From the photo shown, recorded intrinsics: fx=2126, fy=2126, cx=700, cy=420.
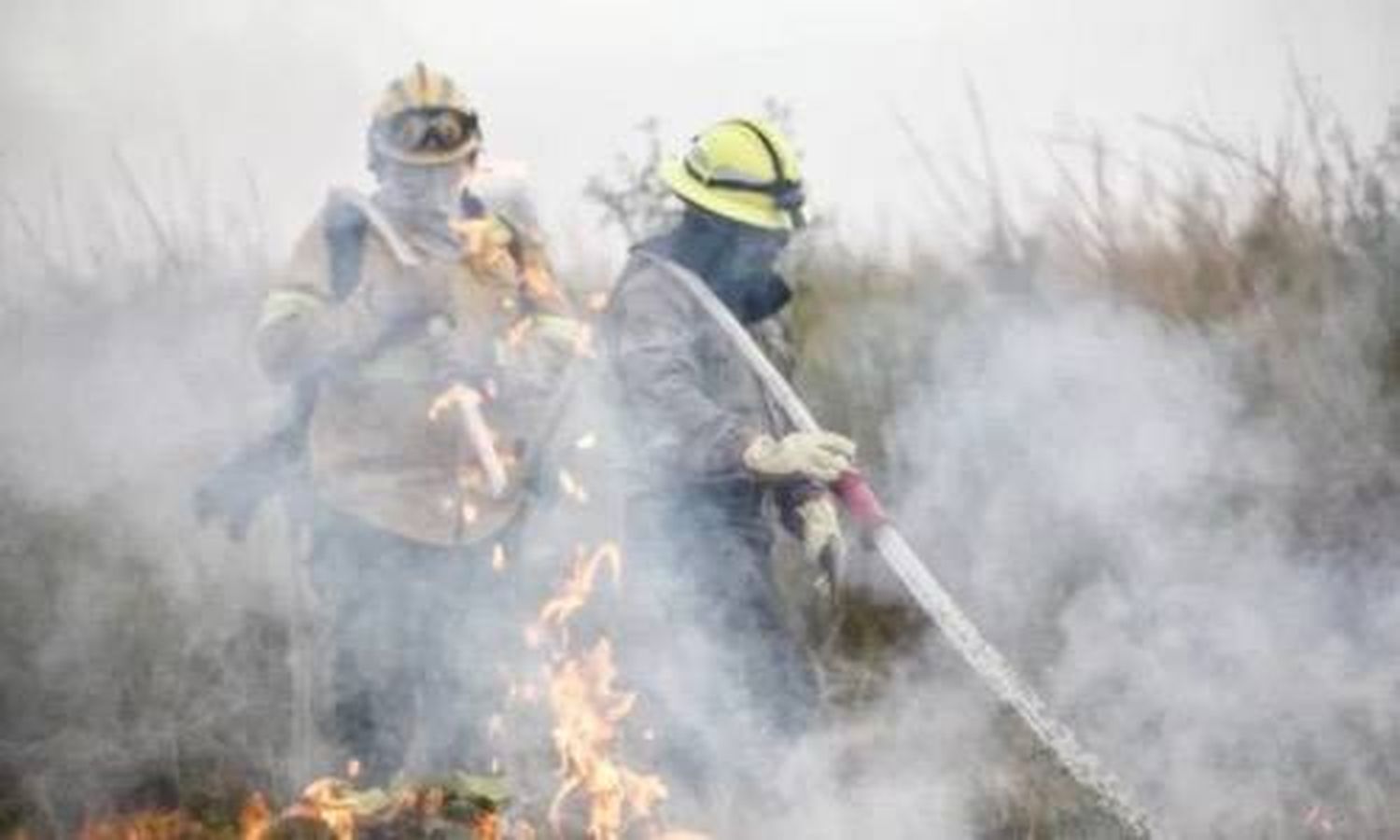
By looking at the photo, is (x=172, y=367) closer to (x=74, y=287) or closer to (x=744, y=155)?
(x=74, y=287)

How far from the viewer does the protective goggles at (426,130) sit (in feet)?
19.0

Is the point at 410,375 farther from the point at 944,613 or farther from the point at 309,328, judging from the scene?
the point at 944,613

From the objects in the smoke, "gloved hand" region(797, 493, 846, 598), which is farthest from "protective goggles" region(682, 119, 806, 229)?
the smoke

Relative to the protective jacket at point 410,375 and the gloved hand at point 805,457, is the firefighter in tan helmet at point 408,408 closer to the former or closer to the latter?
the protective jacket at point 410,375

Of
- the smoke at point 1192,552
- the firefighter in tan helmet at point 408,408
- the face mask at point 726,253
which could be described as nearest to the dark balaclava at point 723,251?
the face mask at point 726,253

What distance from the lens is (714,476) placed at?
17.2 feet

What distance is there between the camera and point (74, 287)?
871 centimetres

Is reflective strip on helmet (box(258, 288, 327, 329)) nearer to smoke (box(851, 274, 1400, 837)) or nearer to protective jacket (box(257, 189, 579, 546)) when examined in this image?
protective jacket (box(257, 189, 579, 546))

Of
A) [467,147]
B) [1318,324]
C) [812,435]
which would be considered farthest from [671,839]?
[1318,324]

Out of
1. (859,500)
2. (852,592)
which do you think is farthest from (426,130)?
(852,592)

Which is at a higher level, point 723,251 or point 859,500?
point 723,251

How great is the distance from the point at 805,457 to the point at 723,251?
2.39ft

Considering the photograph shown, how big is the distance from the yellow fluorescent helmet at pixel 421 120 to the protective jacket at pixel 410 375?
0.71 ft

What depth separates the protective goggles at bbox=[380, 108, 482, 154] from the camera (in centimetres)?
579
